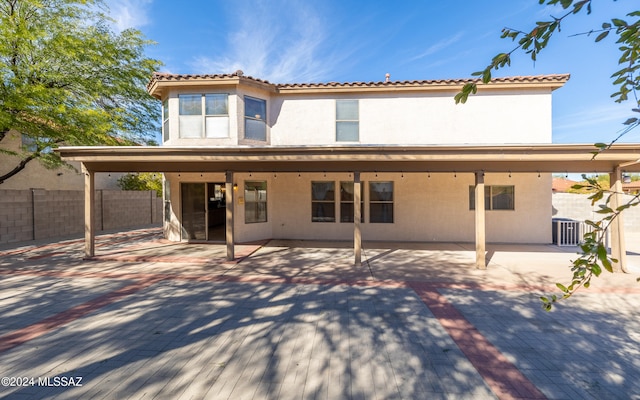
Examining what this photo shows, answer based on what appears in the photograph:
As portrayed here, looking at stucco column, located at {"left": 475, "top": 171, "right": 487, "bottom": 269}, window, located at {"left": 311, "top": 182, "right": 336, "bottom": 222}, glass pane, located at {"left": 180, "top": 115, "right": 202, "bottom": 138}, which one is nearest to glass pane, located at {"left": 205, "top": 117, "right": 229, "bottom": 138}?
glass pane, located at {"left": 180, "top": 115, "right": 202, "bottom": 138}

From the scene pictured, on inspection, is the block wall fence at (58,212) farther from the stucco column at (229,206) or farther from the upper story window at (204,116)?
the stucco column at (229,206)

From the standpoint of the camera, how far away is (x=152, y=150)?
681 cm

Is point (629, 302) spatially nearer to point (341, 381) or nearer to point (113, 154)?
point (341, 381)

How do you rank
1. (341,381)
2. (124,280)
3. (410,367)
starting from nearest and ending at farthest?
(341,381)
(410,367)
(124,280)

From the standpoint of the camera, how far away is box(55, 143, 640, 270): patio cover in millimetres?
6188

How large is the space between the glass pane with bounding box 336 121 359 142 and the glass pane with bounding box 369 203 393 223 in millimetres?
2706

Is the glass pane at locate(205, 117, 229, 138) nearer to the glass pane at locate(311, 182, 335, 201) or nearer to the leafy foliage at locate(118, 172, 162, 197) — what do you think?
the glass pane at locate(311, 182, 335, 201)

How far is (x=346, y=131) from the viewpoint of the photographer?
10.0 metres

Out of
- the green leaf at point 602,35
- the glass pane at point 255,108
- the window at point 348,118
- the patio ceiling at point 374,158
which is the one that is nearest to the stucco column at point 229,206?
the patio ceiling at point 374,158

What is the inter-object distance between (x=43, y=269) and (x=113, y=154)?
3.33 metres

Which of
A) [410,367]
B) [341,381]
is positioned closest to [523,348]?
[410,367]

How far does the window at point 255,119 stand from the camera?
949 centimetres

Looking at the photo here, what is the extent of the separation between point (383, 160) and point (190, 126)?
6975 millimetres

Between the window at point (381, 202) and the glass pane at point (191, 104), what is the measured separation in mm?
6911
